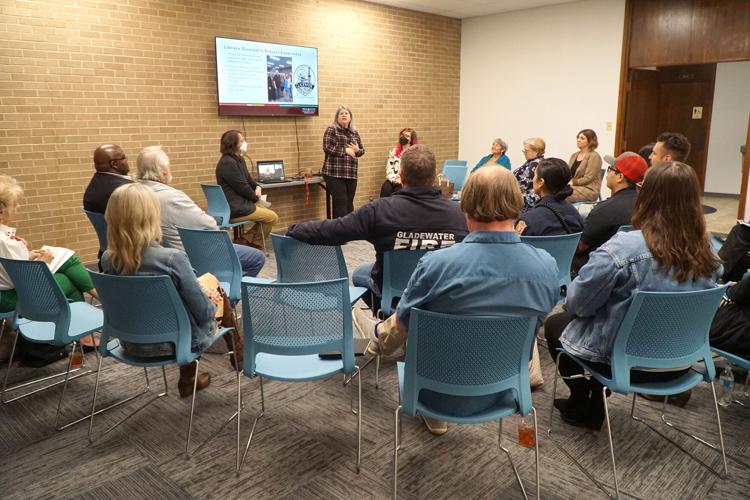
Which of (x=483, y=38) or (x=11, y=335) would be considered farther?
(x=483, y=38)

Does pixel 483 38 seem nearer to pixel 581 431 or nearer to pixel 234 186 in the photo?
pixel 234 186

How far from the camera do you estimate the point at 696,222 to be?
207 cm

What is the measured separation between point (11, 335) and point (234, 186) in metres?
2.66

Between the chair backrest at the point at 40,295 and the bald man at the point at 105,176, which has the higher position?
the bald man at the point at 105,176

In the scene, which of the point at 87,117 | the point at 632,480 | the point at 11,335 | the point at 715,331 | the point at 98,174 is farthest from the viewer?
the point at 87,117

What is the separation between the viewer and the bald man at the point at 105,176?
3904 millimetres

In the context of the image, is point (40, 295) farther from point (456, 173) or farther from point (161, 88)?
point (456, 173)

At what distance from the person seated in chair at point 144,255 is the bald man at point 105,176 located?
1.66 m

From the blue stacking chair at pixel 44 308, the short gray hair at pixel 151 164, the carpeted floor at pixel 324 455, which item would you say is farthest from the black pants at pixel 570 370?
the short gray hair at pixel 151 164

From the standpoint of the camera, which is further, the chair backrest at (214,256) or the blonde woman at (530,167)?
the blonde woman at (530,167)

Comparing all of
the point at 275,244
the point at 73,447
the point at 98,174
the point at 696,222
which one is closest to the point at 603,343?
the point at 696,222

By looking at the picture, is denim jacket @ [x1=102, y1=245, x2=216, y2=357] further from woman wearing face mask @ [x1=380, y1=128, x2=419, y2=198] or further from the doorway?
the doorway

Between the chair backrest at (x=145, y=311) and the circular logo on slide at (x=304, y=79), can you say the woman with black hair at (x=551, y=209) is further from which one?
the circular logo on slide at (x=304, y=79)

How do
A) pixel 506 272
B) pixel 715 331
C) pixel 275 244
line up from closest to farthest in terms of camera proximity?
pixel 506 272, pixel 715 331, pixel 275 244
